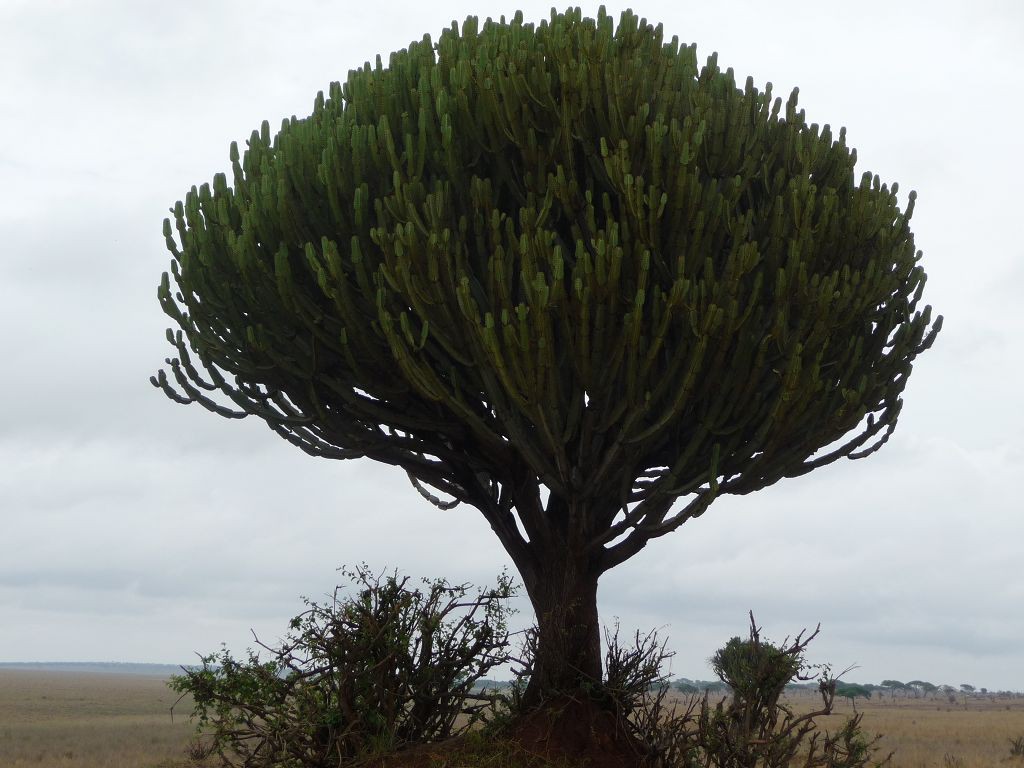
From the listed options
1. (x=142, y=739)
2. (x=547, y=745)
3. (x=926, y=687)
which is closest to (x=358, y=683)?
(x=547, y=745)

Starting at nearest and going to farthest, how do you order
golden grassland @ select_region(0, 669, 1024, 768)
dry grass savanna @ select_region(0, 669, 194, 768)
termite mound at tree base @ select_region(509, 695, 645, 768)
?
termite mound at tree base @ select_region(509, 695, 645, 768)
golden grassland @ select_region(0, 669, 1024, 768)
dry grass savanna @ select_region(0, 669, 194, 768)

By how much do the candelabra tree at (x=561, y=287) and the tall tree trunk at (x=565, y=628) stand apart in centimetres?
3

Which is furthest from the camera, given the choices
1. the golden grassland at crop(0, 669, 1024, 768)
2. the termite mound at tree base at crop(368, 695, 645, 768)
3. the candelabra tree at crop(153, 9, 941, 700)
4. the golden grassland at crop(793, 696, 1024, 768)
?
the golden grassland at crop(0, 669, 1024, 768)

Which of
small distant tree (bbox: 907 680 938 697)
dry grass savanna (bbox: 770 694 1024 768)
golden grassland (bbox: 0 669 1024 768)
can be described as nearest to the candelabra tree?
golden grassland (bbox: 0 669 1024 768)

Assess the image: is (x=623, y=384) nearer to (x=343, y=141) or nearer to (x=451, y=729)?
(x=343, y=141)

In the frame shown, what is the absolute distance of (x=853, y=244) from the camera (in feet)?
31.1

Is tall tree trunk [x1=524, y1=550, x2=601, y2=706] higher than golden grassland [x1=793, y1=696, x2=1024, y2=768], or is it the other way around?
tall tree trunk [x1=524, y1=550, x2=601, y2=706]

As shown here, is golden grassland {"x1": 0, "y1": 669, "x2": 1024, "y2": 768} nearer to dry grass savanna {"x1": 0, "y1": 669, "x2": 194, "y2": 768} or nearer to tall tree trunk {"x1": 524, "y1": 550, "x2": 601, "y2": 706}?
dry grass savanna {"x1": 0, "y1": 669, "x2": 194, "y2": 768}

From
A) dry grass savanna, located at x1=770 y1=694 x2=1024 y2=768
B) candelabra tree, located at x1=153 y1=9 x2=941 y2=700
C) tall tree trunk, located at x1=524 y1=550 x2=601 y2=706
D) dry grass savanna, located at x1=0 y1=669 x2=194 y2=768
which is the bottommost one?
dry grass savanna, located at x1=0 y1=669 x2=194 y2=768

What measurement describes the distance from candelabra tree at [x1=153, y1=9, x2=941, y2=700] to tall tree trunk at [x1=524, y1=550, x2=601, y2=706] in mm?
31

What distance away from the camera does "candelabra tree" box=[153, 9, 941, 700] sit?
816 centimetres

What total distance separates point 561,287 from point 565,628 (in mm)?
3765

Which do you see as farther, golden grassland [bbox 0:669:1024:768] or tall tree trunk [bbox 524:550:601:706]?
golden grassland [bbox 0:669:1024:768]

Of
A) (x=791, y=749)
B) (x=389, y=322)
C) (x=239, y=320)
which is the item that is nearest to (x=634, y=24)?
(x=389, y=322)
